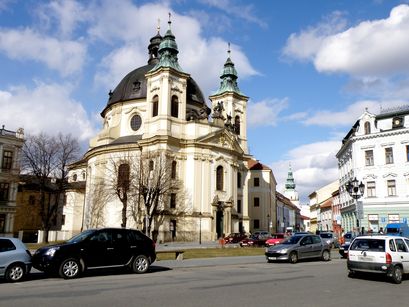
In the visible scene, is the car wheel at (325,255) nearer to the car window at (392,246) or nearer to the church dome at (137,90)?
the car window at (392,246)

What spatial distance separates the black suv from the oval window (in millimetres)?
44391

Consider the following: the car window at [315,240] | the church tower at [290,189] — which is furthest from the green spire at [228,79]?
the church tower at [290,189]

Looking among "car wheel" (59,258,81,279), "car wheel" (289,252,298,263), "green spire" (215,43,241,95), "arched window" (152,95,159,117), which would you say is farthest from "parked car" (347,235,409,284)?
"green spire" (215,43,241,95)

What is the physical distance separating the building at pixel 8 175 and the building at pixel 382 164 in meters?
42.2

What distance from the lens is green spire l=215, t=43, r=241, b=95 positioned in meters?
70.4

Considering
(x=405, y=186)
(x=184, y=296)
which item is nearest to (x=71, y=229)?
(x=405, y=186)

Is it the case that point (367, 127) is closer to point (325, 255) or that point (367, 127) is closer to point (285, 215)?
point (325, 255)

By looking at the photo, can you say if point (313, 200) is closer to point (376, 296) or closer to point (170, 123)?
point (170, 123)

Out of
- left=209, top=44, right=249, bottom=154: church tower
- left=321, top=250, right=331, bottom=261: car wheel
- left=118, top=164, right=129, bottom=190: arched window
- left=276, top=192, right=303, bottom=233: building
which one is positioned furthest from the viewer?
left=276, top=192, right=303, bottom=233: building

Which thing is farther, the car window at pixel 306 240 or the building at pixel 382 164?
the building at pixel 382 164

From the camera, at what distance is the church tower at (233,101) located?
68.4 meters

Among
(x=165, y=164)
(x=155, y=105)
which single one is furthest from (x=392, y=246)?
(x=155, y=105)

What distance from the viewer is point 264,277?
15461 millimetres

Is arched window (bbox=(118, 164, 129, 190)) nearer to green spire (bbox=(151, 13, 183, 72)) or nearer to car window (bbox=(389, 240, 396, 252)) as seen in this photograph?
green spire (bbox=(151, 13, 183, 72))
